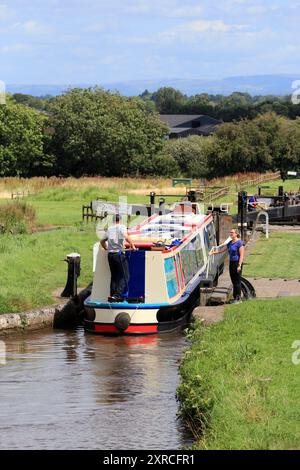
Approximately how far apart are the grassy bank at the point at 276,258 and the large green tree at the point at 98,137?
50026 mm

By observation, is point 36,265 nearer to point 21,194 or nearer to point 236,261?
point 236,261

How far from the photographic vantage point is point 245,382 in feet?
46.5

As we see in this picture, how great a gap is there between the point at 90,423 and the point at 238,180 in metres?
54.3

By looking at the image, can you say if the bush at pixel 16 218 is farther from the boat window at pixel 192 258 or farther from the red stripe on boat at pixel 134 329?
the red stripe on boat at pixel 134 329

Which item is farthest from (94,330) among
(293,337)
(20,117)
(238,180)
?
(20,117)

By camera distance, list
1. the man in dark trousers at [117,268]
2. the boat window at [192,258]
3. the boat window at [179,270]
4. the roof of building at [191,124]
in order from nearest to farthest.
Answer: the man in dark trousers at [117,268] → the boat window at [179,270] → the boat window at [192,258] → the roof of building at [191,124]

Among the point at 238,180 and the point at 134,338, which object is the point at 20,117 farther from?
the point at 134,338

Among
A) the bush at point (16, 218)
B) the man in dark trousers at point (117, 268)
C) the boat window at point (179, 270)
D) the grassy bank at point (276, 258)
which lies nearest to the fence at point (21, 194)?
the bush at point (16, 218)

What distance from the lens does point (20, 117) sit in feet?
289

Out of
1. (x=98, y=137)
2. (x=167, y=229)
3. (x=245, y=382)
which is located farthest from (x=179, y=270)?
(x=98, y=137)

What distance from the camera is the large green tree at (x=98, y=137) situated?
87312 millimetres

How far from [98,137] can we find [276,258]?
57.8m

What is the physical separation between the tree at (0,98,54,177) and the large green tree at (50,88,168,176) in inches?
70.0
